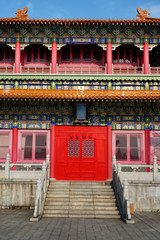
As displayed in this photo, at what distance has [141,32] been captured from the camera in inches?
632

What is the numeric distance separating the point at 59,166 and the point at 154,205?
17.2 ft

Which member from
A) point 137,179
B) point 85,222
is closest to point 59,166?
point 137,179

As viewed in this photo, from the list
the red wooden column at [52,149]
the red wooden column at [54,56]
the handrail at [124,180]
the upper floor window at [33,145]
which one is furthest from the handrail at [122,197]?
the red wooden column at [54,56]

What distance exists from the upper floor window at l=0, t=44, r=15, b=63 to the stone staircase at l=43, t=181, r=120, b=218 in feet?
28.6

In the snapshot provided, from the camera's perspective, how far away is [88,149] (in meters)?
14.3

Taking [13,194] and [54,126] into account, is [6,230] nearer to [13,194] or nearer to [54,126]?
[13,194]

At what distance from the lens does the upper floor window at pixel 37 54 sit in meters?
16.8

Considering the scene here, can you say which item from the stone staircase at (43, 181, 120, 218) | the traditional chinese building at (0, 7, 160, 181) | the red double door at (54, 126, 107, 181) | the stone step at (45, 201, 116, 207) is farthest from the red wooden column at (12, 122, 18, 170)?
the stone step at (45, 201, 116, 207)

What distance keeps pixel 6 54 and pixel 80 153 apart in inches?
323

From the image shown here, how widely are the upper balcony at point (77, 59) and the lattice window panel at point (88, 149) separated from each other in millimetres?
4607

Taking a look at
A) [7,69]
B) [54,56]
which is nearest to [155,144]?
[54,56]

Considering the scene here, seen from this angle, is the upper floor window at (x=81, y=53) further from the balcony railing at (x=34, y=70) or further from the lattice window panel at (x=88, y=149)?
the lattice window panel at (x=88, y=149)

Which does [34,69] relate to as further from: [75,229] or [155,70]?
[75,229]

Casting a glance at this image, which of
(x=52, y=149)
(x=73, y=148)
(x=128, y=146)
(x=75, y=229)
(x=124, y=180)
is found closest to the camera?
(x=75, y=229)
